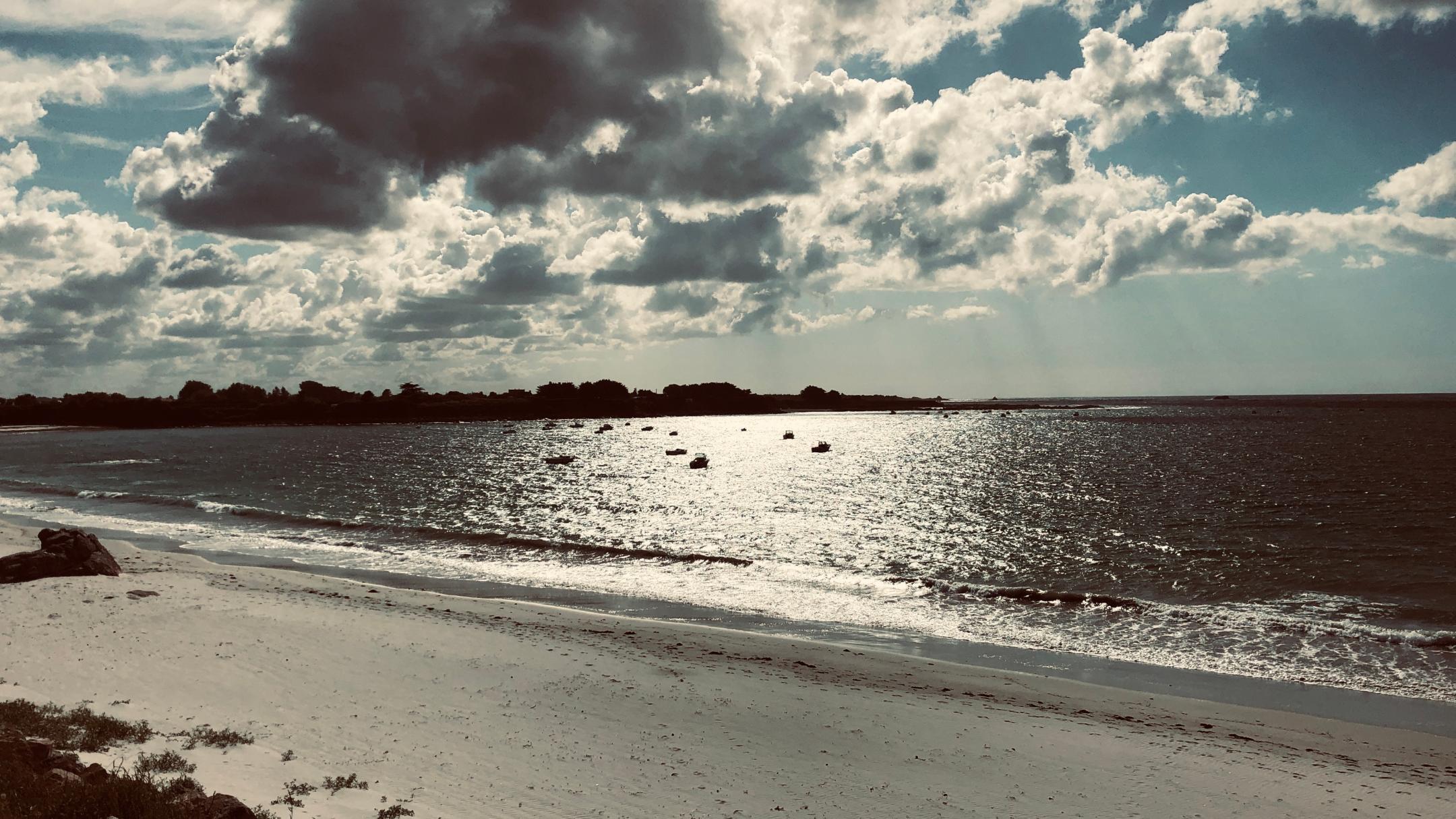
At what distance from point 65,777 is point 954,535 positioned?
41.6 metres

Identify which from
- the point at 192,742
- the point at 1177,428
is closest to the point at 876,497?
the point at 192,742

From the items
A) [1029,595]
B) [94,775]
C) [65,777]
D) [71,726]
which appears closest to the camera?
[65,777]

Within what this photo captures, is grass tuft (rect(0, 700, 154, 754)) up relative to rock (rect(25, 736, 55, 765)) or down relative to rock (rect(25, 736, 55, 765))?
down

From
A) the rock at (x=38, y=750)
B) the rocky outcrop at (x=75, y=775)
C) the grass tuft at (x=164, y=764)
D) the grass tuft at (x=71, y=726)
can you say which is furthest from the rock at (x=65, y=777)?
the grass tuft at (x=71, y=726)

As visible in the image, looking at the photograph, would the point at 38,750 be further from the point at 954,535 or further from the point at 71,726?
the point at 954,535

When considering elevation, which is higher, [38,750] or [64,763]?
[38,750]

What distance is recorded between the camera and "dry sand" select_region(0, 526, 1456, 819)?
1275 centimetres

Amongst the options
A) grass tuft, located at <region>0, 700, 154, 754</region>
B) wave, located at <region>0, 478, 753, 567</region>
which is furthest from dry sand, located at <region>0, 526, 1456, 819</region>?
wave, located at <region>0, 478, 753, 567</region>

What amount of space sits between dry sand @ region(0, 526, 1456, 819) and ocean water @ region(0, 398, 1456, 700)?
22.1ft

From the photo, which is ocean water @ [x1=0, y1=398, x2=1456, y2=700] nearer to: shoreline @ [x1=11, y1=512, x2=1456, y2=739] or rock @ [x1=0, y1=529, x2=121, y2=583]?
shoreline @ [x1=11, y1=512, x2=1456, y2=739]

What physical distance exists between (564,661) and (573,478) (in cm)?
6568

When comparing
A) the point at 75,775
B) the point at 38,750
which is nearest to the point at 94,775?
the point at 75,775

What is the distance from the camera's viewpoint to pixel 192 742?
43.4 ft

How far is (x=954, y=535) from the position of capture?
4562 centimetres
